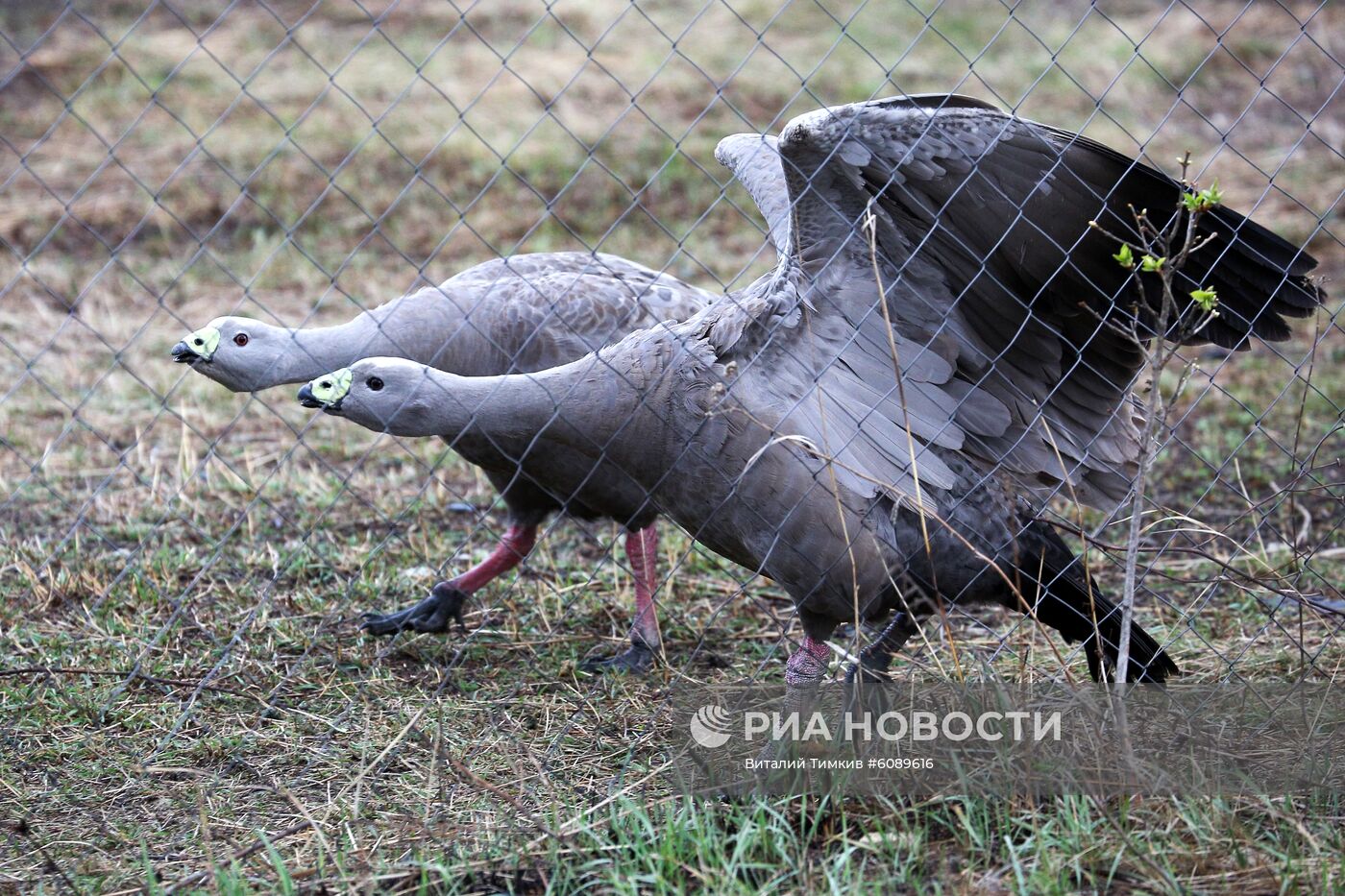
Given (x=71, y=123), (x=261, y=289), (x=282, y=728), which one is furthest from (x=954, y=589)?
(x=71, y=123)

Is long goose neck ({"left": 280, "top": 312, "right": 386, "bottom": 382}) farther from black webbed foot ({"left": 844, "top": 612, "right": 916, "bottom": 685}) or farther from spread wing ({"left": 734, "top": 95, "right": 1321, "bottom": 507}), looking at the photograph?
black webbed foot ({"left": 844, "top": 612, "right": 916, "bottom": 685})

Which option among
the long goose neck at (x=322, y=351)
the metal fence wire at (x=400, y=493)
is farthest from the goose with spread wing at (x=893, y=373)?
the long goose neck at (x=322, y=351)

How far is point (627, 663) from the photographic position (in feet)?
12.5

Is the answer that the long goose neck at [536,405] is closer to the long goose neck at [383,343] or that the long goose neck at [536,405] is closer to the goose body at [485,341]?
the goose body at [485,341]

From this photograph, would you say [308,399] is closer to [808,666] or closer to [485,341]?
[485,341]

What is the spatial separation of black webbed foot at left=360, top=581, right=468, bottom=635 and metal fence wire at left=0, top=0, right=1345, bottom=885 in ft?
0.18

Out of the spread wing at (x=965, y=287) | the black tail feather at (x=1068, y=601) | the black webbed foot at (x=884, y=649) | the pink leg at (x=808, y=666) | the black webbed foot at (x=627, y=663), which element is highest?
the spread wing at (x=965, y=287)

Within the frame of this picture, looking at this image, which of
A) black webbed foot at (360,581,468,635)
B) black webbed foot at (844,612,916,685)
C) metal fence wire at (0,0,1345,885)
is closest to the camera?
metal fence wire at (0,0,1345,885)

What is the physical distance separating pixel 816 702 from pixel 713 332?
999 mm

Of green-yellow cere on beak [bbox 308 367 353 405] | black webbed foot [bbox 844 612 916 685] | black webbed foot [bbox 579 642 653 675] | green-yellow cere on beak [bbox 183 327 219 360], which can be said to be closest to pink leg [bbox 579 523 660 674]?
black webbed foot [bbox 579 642 653 675]

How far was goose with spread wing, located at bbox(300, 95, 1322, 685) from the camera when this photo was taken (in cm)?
320

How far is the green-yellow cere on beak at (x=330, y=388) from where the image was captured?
320 cm

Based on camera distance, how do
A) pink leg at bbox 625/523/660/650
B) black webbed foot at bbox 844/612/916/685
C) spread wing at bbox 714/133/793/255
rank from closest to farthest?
black webbed foot at bbox 844/612/916/685 < spread wing at bbox 714/133/793/255 < pink leg at bbox 625/523/660/650

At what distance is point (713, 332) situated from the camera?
3.35 meters
